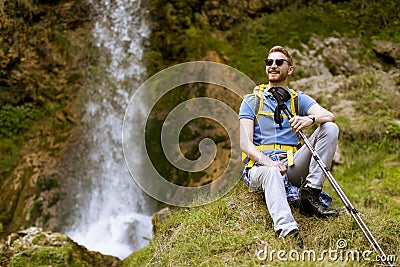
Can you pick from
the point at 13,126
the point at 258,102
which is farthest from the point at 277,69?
the point at 13,126

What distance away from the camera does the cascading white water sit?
27.3ft

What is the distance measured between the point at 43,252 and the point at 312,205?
3.25 m

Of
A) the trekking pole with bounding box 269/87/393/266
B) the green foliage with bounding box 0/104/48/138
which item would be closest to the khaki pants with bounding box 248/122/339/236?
the trekking pole with bounding box 269/87/393/266

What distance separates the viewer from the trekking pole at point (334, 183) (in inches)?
121

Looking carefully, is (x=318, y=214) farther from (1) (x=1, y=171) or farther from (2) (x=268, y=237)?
(1) (x=1, y=171)

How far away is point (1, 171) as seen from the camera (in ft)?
30.3

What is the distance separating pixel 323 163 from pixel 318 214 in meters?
0.60

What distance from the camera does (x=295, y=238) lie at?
10.2 feet

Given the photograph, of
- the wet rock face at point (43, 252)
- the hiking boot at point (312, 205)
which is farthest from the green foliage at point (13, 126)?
the hiking boot at point (312, 205)

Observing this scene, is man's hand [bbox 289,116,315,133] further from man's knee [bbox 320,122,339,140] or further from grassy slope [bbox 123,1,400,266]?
grassy slope [bbox 123,1,400,266]

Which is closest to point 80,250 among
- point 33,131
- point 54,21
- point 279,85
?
point 279,85

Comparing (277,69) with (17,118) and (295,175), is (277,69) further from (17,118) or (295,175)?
(17,118)

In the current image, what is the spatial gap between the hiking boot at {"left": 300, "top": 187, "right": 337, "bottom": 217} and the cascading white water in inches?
190

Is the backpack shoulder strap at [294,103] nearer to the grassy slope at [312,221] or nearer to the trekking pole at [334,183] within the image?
the trekking pole at [334,183]
